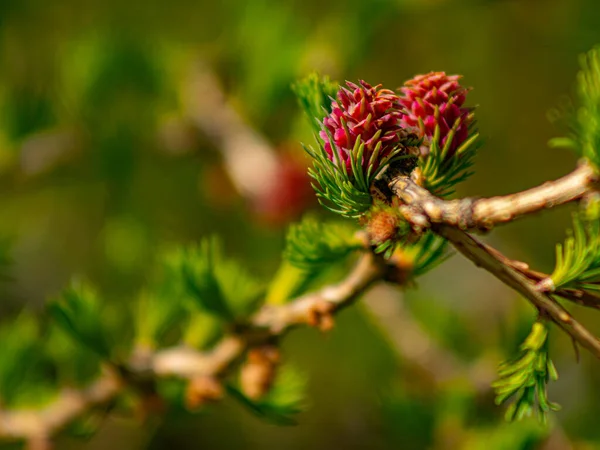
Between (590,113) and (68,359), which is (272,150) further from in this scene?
(590,113)

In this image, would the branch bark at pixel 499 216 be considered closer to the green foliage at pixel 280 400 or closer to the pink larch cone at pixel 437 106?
the pink larch cone at pixel 437 106

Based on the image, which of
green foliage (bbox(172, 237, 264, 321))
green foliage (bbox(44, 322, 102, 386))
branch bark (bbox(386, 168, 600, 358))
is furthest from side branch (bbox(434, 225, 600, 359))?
green foliage (bbox(44, 322, 102, 386))

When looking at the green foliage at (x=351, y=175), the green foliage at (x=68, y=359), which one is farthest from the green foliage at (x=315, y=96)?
the green foliage at (x=68, y=359)

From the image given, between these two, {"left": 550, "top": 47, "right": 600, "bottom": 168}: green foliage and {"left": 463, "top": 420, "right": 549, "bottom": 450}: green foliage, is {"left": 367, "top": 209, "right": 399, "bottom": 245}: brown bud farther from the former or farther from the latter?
{"left": 463, "top": 420, "right": 549, "bottom": 450}: green foliage

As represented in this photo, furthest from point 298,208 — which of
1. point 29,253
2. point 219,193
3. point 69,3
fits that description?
point 29,253

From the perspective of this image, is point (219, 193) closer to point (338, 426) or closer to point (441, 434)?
point (441, 434)
